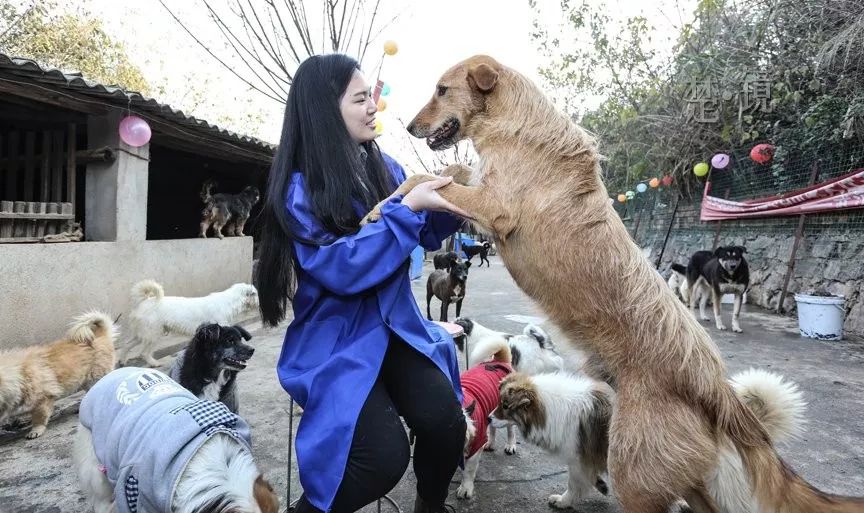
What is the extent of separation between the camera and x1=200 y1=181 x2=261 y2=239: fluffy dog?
25.6ft

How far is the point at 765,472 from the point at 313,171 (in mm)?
2063

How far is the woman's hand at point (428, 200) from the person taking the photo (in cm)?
177

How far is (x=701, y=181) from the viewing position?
11.3m

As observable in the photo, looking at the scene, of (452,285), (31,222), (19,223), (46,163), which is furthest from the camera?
(452,285)

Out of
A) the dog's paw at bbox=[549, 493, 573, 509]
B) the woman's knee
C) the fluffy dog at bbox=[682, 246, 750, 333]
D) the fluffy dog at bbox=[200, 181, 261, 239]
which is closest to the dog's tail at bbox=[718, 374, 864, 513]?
the woman's knee

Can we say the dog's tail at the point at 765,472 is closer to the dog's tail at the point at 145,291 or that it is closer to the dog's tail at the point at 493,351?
the dog's tail at the point at 493,351

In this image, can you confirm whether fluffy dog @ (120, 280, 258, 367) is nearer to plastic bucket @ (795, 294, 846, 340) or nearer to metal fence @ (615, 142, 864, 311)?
plastic bucket @ (795, 294, 846, 340)

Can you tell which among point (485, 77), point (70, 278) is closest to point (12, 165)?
point (70, 278)

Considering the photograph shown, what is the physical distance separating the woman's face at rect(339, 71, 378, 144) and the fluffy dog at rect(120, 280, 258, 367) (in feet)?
12.9

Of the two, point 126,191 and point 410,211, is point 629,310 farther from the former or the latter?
point 126,191

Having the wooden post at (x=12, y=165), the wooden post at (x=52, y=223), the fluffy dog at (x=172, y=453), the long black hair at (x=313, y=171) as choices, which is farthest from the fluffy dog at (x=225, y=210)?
the long black hair at (x=313, y=171)

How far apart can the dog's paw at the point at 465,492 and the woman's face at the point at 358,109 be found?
206 cm

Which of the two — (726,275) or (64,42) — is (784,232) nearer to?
(726,275)

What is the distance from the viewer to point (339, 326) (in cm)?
179
